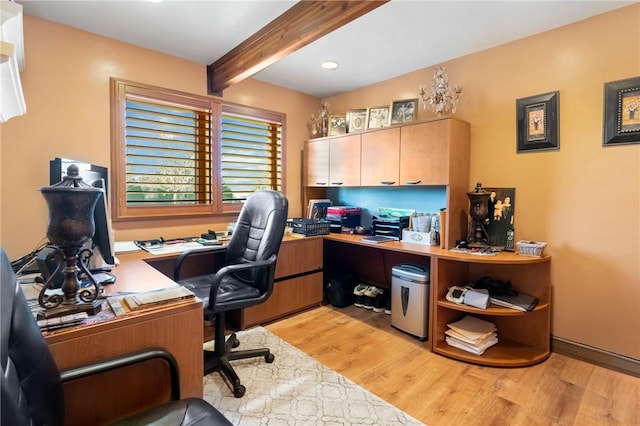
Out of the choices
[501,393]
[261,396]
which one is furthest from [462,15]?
[261,396]

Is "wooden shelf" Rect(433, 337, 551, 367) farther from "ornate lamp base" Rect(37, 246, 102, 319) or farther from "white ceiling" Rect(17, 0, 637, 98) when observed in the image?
"white ceiling" Rect(17, 0, 637, 98)

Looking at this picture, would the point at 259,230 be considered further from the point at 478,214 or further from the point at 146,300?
the point at 478,214

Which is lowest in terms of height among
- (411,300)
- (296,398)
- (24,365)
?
(296,398)

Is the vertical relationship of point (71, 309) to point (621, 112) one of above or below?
below

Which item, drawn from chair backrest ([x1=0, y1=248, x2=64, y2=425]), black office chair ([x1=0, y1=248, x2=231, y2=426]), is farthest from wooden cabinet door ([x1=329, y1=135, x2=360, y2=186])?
chair backrest ([x1=0, y1=248, x2=64, y2=425])

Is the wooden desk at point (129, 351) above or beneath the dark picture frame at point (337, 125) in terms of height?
beneath

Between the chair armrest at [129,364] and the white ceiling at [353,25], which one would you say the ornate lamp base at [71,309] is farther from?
the white ceiling at [353,25]

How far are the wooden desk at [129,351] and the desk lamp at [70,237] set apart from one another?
13cm

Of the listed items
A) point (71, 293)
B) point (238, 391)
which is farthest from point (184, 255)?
point (71, 293)

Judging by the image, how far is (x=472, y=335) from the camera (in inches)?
92.5

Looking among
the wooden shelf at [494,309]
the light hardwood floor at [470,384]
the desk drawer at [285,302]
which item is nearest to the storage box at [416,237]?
the wooden shelf at [494,309]

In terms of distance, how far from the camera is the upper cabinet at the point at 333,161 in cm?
331

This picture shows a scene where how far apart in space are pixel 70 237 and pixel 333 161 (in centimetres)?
271

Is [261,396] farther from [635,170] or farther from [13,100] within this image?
[635,170]
